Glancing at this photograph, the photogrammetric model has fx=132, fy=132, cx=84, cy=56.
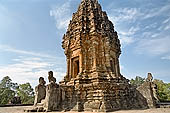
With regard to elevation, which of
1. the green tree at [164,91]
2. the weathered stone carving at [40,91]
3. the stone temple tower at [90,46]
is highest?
the stone temple tower at [90,46]

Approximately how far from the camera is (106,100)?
8125 millimetres

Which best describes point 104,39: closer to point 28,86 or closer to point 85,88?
point 85,88

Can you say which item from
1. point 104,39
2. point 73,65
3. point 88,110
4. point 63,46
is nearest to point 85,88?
point 88,110

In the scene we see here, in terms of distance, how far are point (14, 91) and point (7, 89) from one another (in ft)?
6.80

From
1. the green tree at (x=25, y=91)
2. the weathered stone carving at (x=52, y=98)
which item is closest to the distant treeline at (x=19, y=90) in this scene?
the green tree at (x=25, y=91)

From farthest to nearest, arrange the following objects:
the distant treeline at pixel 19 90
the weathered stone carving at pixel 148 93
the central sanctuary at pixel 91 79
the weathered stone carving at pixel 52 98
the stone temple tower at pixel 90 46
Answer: the distant treeline at pixel 19 90 < the stone temple tower at pixel 90 46 < the weathered stone carving at pixel 148 93 < the central sanctuary at pixel 91 79 < the weathered stone carving at pixel 52 98

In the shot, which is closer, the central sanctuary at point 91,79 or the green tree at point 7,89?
the central sanctuary at point 91,79

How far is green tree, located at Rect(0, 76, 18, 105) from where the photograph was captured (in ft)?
98.6

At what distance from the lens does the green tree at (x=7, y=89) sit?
98.6ft

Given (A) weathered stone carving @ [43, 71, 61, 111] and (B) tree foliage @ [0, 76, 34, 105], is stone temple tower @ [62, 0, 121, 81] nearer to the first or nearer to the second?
(A) weathered stone carving @ [43, 71, 61, 111]

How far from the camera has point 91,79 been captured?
9438 millimetres

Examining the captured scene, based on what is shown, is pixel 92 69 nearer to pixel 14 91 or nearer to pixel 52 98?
pixel 52 98

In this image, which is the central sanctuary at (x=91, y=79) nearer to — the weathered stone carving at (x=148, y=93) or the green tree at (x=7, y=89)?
the weathered stone carving at (x=148, y=93)

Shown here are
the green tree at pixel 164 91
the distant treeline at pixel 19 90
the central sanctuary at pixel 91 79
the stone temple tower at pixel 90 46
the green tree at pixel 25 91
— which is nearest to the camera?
the central sanctuary at pixel 91 79
